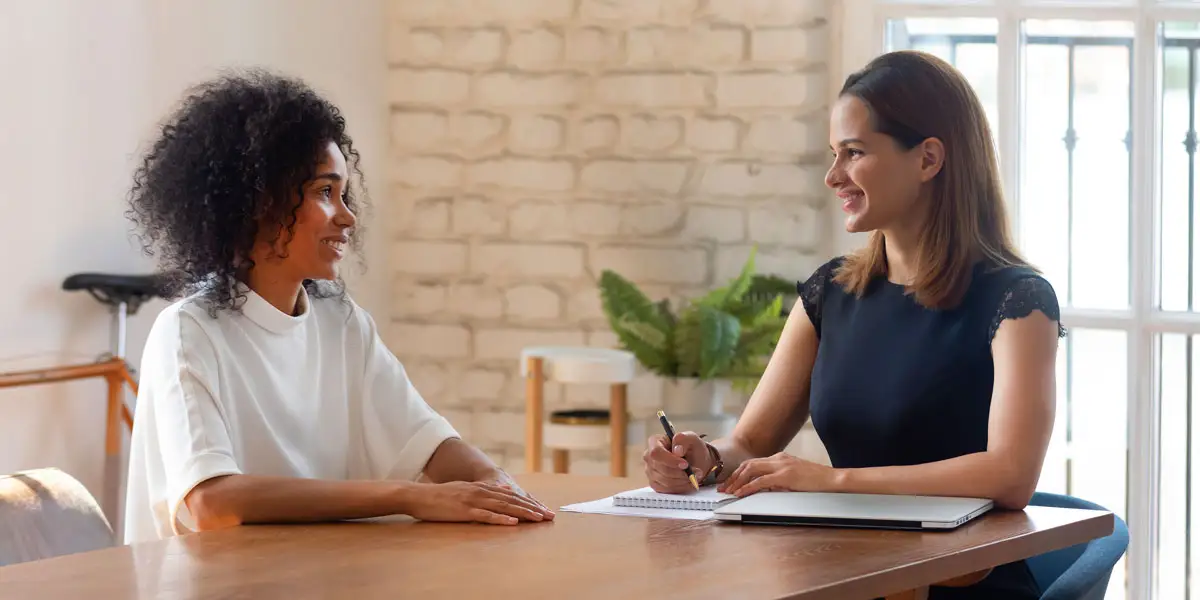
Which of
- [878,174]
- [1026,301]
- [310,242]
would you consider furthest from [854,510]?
[310,242]

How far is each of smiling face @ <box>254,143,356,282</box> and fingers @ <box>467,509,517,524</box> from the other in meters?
0.50

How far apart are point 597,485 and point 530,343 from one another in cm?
207

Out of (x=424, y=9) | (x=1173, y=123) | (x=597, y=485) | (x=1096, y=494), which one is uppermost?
(x=424, y=9)

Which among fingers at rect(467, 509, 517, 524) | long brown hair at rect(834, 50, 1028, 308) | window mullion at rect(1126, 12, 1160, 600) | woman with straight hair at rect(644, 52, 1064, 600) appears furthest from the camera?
window mullion at rect(1126, 12, 1160, 600)

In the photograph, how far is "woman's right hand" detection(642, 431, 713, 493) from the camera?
6.82 feet

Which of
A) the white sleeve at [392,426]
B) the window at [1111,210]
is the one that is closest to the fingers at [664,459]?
the white sleeve at [392,426]

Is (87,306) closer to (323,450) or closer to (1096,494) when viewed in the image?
(323,450)

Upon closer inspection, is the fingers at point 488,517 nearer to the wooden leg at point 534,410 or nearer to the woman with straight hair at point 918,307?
the woman with straight hair at point 918,307

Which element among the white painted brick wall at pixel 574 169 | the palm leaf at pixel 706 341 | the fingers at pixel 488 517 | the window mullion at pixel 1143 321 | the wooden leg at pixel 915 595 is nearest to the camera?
the wooden leg at pixel 915 595

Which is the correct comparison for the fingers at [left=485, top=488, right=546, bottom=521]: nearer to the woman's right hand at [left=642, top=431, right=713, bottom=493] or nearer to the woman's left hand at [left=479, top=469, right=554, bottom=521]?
the woman's left hand at [left=479, top=469, right=554, bottom=521]

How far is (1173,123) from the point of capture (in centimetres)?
383

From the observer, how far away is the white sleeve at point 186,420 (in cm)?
187

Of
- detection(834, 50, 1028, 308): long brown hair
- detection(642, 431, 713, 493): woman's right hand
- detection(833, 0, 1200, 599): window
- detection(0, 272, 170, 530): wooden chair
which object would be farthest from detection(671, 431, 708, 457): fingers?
detection(833, 0, 1200, 599): window

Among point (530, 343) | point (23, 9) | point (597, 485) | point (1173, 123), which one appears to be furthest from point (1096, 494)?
point (23, 9)
